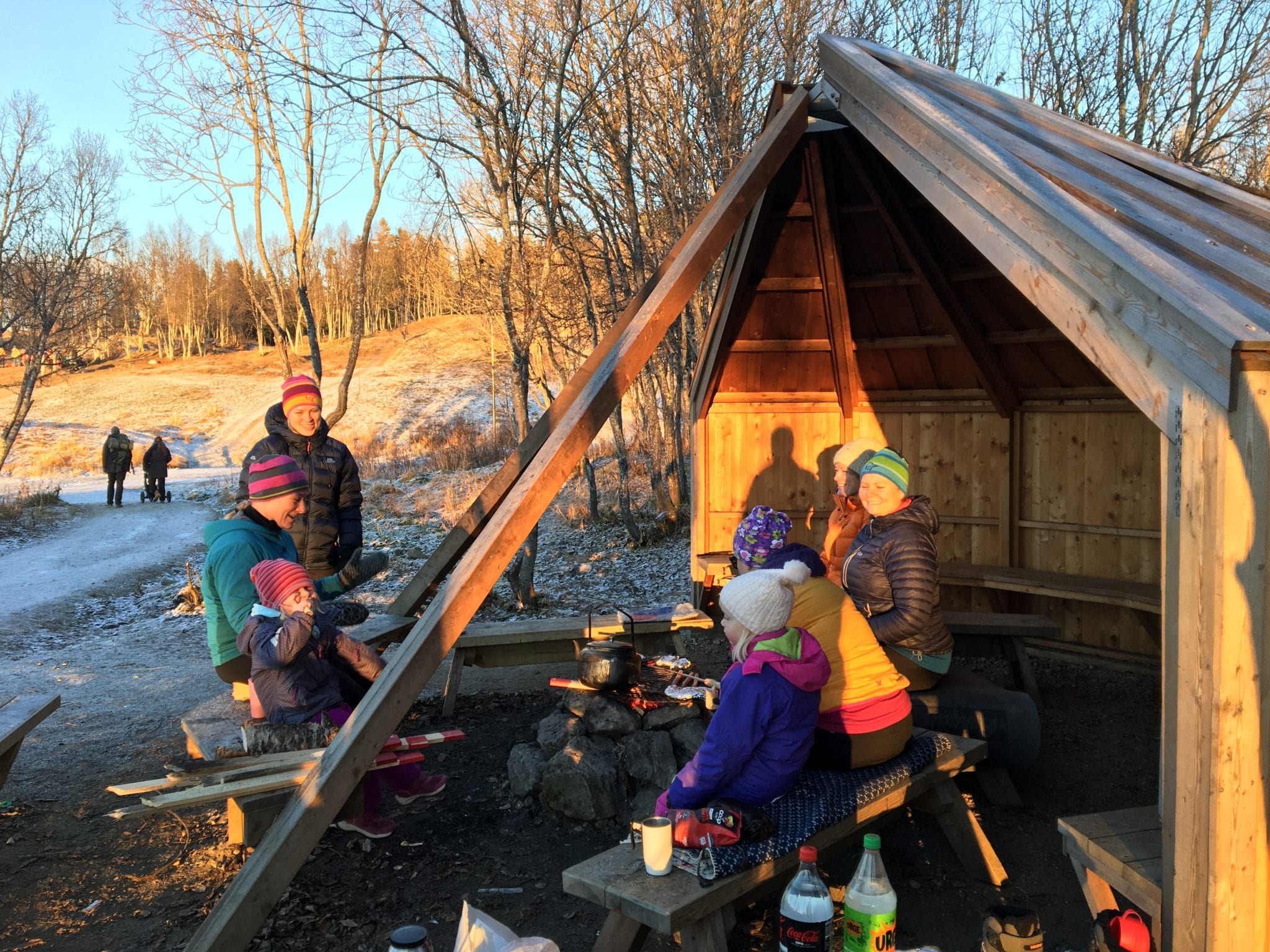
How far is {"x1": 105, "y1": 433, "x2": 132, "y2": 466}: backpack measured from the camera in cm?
2111

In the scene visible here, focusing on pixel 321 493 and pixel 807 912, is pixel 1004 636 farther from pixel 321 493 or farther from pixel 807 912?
pixel 321 493

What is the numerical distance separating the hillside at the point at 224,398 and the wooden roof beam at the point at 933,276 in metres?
20.0

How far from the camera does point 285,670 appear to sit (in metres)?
4.11

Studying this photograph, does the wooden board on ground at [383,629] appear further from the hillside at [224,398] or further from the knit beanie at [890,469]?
the hillside at [224,398]

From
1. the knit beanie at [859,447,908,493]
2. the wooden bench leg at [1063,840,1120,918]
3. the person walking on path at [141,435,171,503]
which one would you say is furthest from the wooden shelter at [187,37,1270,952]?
the person walking on path at [141,435,171,503]

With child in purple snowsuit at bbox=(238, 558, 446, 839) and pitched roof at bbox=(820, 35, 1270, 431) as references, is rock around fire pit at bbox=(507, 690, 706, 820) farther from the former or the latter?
pitched roof at bbox=(820, 35, 1270, 431)

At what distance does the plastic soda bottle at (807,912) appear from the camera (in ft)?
8.67

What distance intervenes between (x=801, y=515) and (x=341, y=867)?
19.2 ft

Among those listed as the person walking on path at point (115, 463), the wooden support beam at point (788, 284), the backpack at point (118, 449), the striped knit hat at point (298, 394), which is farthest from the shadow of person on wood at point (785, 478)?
→ the backpack at point (118, 449)

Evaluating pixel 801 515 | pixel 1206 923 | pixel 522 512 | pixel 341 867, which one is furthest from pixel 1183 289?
pixel 801 515

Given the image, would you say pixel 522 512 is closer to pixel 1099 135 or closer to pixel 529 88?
pixel 1099 135

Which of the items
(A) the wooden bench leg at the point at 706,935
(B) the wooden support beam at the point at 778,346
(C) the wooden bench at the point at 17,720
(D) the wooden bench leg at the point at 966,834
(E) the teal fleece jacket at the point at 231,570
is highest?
(B) the wooden support beam at the point at 778,346

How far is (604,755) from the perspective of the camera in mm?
4883

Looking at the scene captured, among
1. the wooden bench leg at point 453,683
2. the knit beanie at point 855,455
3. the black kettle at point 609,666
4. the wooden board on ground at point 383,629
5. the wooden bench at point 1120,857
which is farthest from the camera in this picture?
the wooden bench leg at point 453,683
